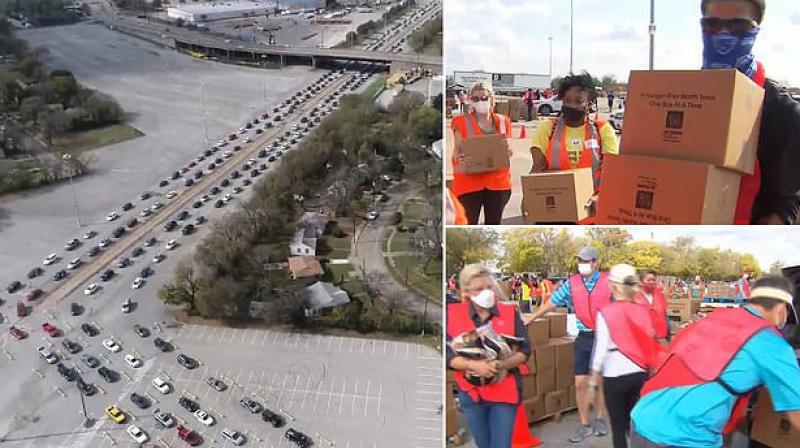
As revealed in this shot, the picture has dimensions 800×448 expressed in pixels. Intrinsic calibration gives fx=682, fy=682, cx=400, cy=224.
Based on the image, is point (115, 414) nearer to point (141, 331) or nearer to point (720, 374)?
point (141, 331)

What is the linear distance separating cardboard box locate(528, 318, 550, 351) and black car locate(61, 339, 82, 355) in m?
7.94

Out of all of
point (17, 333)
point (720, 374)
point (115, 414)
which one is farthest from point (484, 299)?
point (17, 333)

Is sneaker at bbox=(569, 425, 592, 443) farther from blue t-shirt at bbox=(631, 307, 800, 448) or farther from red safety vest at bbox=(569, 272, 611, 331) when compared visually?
red safety vest at bbox=(569, 272, 611, 331)

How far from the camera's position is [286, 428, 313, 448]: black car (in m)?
7.22

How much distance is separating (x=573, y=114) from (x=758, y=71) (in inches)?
23.8

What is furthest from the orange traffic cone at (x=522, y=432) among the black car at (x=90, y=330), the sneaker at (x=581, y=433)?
the black car at (x=90, y=330)

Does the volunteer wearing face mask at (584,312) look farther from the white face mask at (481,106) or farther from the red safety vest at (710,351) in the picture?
the white face mask at (481,106)

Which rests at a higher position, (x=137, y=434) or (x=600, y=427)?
(x=600, y=427)

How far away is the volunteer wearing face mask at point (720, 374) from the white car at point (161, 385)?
265 inches

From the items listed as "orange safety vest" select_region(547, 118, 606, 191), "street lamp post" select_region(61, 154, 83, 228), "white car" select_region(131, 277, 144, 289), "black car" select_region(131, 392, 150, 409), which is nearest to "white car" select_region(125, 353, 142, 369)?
"black car" select_region(131, 392, 150, 409)

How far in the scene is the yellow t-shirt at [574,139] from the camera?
2416 mm

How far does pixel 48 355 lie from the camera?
348 inches

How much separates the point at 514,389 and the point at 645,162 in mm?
1005

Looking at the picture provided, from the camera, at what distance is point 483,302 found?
8.77 ft
